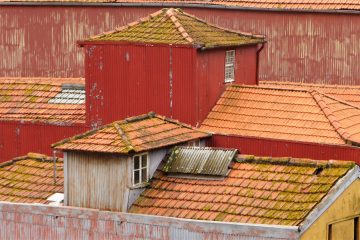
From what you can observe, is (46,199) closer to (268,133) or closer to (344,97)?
(268,133)

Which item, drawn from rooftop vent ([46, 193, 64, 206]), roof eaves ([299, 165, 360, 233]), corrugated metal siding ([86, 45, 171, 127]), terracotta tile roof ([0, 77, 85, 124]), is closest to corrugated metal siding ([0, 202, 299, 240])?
roof eaves ([299, 165, 360, 233])

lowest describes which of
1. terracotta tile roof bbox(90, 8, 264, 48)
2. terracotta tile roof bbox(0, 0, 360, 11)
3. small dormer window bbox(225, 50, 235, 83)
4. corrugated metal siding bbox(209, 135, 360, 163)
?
corrugated metal siding bbox(209, 135, 360, 163)

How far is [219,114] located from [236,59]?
279 cm

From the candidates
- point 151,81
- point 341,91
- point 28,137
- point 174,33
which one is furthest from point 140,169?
point 341,91

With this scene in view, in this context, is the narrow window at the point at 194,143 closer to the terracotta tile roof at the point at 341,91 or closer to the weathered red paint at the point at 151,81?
→ the weathered red paint at the point at 151,81

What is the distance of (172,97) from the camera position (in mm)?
39000

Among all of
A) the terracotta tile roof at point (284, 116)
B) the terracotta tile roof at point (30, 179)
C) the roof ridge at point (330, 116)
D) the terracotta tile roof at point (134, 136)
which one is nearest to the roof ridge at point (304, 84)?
the terracotta tile roof at point (284, 116)

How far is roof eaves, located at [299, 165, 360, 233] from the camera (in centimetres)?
3114

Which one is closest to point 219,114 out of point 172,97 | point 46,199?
point 172,97

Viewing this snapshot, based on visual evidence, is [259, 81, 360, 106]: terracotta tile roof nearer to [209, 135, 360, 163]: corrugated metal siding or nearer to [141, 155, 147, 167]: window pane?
[209, 135, 360, 163]: corrugated metal siding

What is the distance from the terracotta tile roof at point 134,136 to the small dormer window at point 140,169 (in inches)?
12.7

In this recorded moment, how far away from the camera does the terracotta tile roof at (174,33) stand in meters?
39.4

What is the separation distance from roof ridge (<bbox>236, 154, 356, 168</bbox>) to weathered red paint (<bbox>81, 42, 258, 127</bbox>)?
4.40 metres

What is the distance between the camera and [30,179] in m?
37.6
